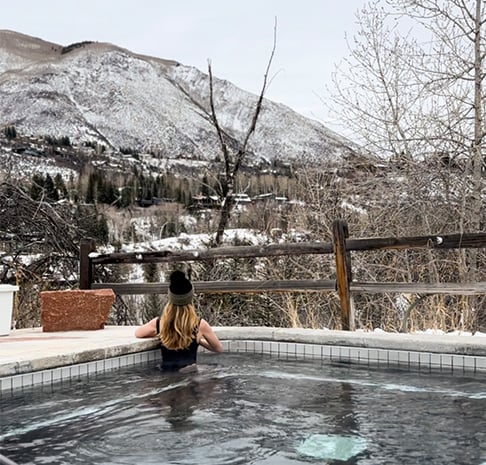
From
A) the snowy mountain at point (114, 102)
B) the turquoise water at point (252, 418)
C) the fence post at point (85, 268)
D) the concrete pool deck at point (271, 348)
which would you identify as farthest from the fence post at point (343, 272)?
the snowy mountain at point (114, 102)

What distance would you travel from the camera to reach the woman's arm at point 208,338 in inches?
197

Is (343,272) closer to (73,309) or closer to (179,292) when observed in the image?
(179,292)

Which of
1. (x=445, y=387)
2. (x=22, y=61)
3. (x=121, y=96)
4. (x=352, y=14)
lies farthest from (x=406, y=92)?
(x=22, y=61)

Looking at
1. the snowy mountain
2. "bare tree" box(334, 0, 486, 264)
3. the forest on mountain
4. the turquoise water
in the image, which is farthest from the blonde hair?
the snowy mountain

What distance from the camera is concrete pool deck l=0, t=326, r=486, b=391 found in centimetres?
423

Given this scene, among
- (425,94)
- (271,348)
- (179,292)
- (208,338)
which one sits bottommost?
(271,348)

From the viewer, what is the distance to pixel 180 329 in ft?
15.7

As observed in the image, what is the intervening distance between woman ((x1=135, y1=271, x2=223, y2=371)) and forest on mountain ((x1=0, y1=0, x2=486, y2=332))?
213 cm

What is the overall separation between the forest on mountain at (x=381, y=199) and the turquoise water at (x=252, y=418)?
2416 mm

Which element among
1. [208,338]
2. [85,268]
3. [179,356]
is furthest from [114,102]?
[179,356]

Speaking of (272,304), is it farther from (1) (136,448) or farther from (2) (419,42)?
(1) (136,448)

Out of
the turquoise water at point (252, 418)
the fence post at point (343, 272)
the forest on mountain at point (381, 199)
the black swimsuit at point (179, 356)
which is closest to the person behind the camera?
the turquoise water at point (252, 418)

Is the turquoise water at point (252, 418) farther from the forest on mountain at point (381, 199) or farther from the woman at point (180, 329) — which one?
the forest on mountain at point (381, 199)

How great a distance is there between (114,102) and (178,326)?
57840mm
